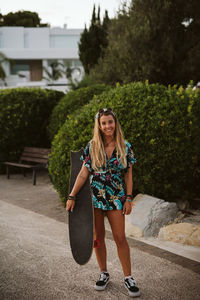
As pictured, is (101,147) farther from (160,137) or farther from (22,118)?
(22,118)

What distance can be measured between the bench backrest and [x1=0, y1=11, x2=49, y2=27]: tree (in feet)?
138

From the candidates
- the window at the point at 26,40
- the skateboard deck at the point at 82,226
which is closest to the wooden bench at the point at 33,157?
the skateboard deck at the point at 82,226

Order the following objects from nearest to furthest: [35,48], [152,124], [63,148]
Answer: [152,124] < [63,148] < [35,48]

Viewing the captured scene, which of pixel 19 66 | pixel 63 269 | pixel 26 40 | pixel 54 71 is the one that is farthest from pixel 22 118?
pixel 26 40

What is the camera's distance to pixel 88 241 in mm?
3213

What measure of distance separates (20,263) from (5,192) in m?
4.22

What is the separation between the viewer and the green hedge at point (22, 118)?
10000 mm

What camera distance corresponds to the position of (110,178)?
10.6ft

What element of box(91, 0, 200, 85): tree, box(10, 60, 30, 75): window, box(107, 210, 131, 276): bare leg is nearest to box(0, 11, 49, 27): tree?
box(10, 60, 30, 75): window

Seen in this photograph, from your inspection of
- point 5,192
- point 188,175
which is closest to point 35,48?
point 5,192

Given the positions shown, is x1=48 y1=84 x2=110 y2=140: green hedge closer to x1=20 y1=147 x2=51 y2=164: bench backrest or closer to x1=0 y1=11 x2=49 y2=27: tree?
x1=20 y1=147 x2=51 y2=164: bench backrest

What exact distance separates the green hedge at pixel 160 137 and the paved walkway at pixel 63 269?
46.1 inches

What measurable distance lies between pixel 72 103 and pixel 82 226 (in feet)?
20.4

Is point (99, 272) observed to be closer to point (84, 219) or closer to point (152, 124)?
point (84, 219)
